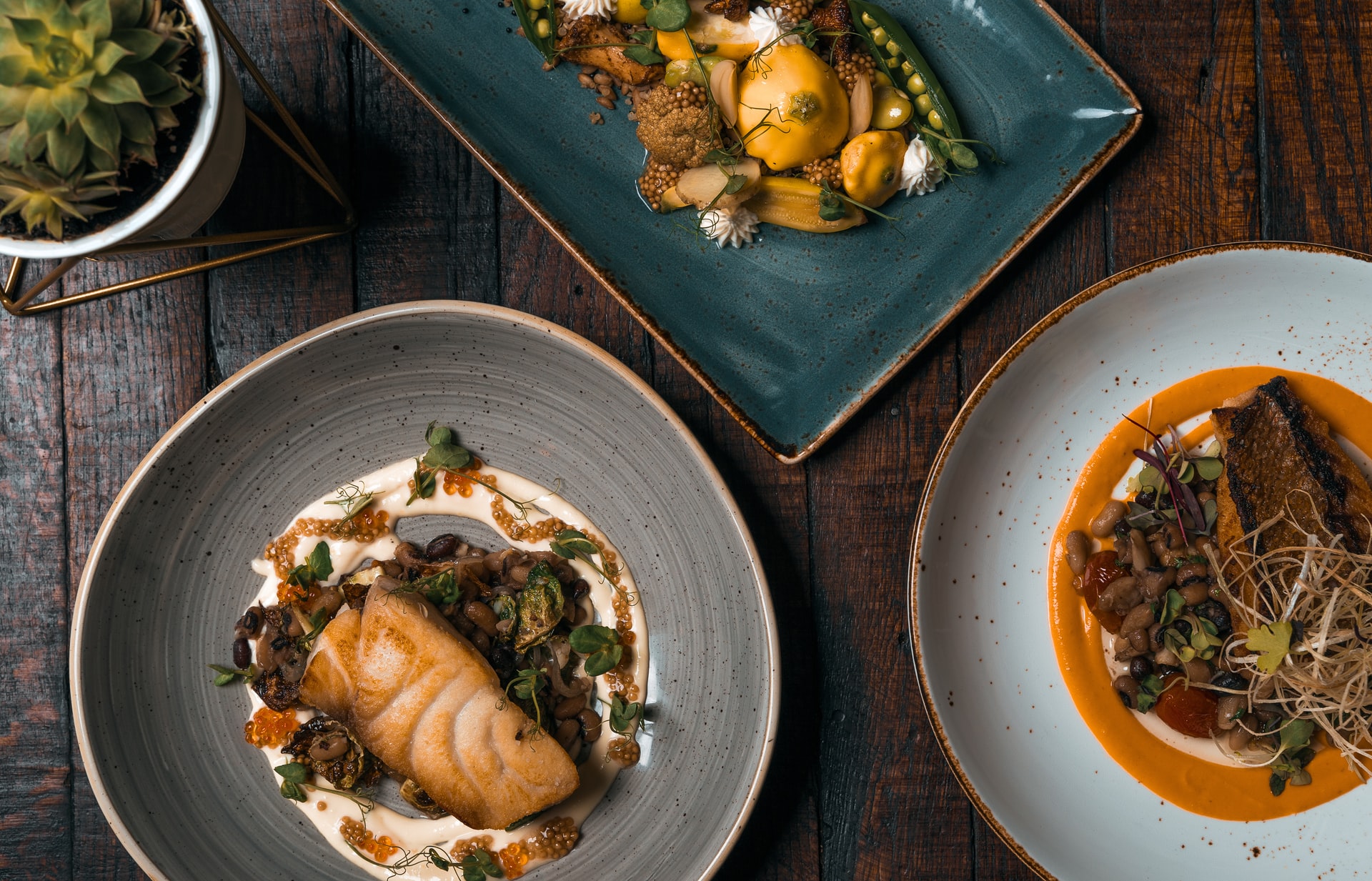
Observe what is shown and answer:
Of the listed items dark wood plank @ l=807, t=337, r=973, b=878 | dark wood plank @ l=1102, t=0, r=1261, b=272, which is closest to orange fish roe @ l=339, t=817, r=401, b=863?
dark wood plank @ l=807, t=337, r=973, b=878

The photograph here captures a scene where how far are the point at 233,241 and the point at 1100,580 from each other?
151 cm

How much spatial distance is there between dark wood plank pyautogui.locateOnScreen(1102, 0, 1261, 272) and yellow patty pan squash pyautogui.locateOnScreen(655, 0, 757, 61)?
656 mm

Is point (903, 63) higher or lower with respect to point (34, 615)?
higher

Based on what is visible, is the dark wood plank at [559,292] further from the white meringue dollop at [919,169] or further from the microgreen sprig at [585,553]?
the white meringue dollop at [919,169]

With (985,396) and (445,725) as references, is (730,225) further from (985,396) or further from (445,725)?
(445,725)

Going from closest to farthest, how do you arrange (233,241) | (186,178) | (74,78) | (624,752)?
(74,78), (186,178), (233,241), (624,752)

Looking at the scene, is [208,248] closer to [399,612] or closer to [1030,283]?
[399,612]

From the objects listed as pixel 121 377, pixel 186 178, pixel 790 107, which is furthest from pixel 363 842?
pixel 790 107

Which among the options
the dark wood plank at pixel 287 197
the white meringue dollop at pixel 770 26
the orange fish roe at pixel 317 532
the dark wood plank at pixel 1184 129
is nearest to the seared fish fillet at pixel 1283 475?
the dark wood plank at pixel 1184 129

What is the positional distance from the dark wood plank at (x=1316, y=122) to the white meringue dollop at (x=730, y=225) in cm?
94

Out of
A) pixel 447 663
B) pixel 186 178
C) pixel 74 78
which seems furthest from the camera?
pixel 447 663

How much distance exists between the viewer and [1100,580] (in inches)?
56.2

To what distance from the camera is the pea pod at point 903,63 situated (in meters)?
1.38

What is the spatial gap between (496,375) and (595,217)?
0.32 meters
